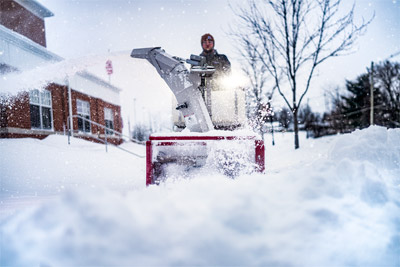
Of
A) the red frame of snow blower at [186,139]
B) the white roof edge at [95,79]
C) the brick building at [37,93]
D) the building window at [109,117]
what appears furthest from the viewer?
the building window at [109,117]

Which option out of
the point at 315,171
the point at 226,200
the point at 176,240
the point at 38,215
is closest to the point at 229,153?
the point at 315,171

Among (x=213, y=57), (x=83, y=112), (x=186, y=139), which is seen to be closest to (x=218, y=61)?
(x=213, y=57)

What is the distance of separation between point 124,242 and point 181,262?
0.34 metres

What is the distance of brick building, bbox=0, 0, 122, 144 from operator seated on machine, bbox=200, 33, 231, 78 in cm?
659

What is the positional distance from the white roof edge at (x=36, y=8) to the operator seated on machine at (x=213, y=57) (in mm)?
11647

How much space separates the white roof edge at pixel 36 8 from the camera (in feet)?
40.8

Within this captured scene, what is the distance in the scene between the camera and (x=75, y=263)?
137 cm

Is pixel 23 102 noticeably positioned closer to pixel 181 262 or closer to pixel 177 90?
pixel 177 90

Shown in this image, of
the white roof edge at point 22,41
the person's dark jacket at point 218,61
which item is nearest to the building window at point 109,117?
the white roof edge at point 22,41

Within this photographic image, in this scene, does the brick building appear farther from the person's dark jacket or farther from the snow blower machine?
→ the snow blower machine

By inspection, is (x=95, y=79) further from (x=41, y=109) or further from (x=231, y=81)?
(x=231, y=81)

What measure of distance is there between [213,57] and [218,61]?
0.14 metres

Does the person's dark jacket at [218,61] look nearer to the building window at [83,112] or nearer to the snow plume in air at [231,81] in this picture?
the snow plume in air at [231,81]

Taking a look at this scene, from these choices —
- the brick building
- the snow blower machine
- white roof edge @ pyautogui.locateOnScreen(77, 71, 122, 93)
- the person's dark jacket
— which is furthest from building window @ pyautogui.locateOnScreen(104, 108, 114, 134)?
the snow blower machine
